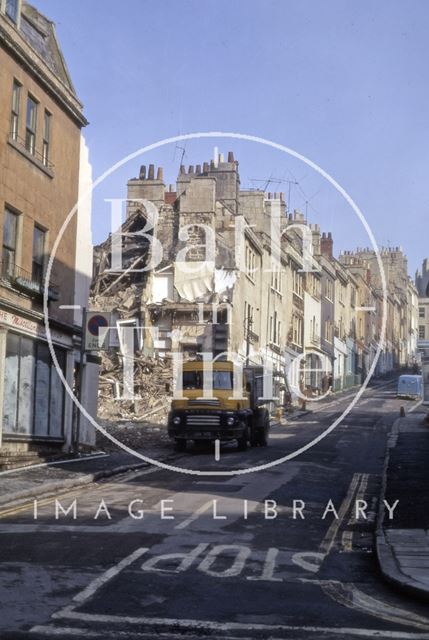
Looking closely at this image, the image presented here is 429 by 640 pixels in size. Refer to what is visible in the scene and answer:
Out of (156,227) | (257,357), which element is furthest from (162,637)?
(257,357)

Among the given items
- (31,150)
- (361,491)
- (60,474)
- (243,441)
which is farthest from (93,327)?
(361,491)

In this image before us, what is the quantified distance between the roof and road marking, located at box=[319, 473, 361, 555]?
47.4 feet

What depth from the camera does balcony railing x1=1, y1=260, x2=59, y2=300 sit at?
21188mm

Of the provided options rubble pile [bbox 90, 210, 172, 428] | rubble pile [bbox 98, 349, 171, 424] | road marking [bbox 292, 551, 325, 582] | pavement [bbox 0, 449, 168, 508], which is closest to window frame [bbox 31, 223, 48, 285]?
pavement [bbox 0, 449, 168, 508]

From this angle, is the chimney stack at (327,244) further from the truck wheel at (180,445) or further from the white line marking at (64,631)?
the white line marking at (64,631)

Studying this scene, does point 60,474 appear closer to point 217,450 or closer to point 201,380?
point 217,450

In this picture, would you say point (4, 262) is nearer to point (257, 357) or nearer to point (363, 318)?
point (257, 357)

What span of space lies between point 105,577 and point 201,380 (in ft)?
62.3

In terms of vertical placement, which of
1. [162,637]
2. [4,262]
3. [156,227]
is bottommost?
[162,637]

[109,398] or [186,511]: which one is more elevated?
[109,398]

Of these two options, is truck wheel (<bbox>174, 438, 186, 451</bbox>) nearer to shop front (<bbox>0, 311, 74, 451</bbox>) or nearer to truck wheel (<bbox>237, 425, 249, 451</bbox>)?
truck wheel (<bbox>237, 425, 249, 451</bbox>)

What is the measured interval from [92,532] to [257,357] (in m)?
41.6

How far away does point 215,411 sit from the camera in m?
27.0

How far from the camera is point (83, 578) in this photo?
9031 millimetres
